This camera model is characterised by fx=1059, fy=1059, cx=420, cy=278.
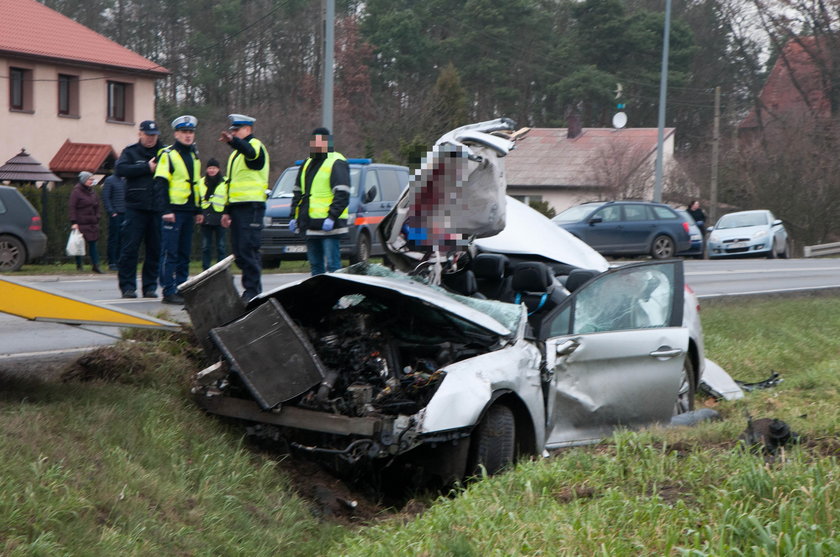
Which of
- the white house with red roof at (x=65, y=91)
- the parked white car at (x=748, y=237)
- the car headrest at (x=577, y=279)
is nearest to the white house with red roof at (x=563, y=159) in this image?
the parked white car at (x=748, y=237)

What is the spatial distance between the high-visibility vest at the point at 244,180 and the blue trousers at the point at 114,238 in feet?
31.3

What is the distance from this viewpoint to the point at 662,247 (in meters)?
27.6

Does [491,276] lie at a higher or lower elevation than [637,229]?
lower

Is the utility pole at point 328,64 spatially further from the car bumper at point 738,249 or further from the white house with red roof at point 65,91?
the white house with red roof at point 65,91

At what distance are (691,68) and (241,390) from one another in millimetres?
55798

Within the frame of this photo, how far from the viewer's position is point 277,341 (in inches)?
246

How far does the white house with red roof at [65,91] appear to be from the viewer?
37562 mm

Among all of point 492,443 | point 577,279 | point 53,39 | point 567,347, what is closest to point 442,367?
point 492,443

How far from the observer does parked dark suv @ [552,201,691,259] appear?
1064 inches

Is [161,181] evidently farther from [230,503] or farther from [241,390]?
[230,503]

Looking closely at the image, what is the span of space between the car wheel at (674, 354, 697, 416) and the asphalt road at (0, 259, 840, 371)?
3.93 metres

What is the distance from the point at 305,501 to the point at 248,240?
14.1 ft

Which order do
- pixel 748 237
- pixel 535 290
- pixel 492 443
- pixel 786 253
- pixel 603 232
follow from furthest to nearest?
pixel 786 253 → pixel 748 237 → pixel 603 232 → pixel 535 290 → pixel 492 443

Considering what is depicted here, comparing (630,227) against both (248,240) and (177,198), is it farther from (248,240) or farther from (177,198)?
(248,240)
